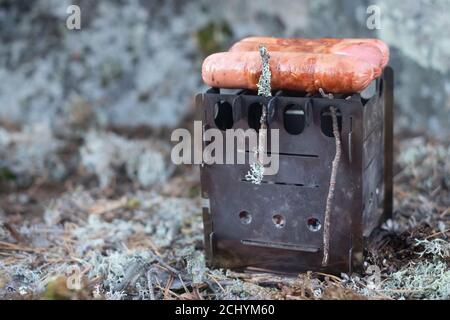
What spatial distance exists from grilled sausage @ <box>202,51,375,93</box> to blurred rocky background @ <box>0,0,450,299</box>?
84cm

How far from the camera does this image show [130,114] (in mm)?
5047

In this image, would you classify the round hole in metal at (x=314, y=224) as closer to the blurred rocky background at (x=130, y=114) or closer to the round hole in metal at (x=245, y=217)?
the round hole in metal at (x=245, y=217)

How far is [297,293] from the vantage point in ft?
9.12

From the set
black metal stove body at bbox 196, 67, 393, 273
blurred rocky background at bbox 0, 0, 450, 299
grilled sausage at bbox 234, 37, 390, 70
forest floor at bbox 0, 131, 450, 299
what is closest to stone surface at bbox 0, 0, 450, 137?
blurred rocky background at bbox 0, 0, 450, 299

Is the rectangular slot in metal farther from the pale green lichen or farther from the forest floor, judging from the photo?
the pale green lichen

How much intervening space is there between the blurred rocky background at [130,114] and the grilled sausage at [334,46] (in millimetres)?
827

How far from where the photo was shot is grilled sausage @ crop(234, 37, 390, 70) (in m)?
2.86

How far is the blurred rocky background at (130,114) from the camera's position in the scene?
3.57 metres

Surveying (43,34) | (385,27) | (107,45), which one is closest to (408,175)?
(385,27)

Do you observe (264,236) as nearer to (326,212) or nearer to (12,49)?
(326,212)

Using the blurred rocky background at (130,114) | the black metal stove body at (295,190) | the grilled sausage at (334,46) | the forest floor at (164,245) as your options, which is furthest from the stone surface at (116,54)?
the black metal stove body at (295,190)

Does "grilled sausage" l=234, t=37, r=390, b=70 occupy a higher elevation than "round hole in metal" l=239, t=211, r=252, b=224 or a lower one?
higher

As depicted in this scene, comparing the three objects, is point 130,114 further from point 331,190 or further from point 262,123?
point 331,190
